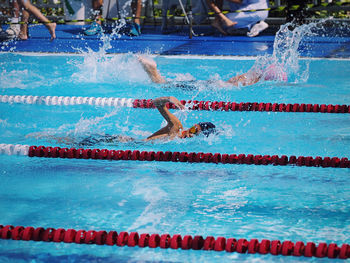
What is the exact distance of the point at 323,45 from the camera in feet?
24.5

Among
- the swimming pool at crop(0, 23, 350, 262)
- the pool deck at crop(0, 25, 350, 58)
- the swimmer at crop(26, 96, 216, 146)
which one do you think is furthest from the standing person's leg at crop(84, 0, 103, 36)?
the swimmer at crop(26, 96, 216, 146)

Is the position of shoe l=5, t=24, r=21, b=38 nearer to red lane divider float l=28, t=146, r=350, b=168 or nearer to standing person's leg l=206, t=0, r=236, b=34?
standing person's leg l=206, t=0, r=236, b=34

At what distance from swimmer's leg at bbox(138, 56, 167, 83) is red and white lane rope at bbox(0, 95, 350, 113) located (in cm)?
37

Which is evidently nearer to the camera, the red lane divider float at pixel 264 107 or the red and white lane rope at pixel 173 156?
the red and white lane rope at pixel 173 156

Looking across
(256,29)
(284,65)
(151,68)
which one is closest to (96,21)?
(256,29)

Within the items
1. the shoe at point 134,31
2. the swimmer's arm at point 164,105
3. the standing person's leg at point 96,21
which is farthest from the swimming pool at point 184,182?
the standing person's leg at point 96,21

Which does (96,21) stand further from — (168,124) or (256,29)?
(168,124)

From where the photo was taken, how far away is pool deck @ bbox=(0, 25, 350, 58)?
7059 mm

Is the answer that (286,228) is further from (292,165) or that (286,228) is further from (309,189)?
(292,165)

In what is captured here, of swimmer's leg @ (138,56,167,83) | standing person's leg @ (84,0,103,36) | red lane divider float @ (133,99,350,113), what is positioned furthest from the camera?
standing person's leg @ (84,0,103,36)

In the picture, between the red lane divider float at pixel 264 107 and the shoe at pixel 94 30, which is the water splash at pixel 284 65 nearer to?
the red lane divider float at pixel 264 107

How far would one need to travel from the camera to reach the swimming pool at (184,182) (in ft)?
8.30

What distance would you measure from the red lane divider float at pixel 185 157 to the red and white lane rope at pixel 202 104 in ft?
3.87

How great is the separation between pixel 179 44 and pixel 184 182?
4922mm
